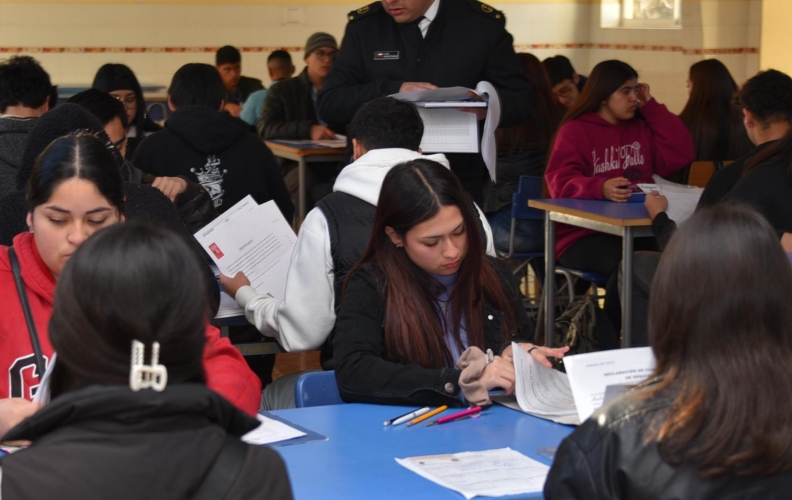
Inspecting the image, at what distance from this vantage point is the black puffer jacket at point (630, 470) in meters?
1.53

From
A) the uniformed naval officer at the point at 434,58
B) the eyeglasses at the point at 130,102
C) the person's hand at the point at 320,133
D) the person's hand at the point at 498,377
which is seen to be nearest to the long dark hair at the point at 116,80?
the eyeglasses at the point at 130,102

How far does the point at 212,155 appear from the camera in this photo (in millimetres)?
4719

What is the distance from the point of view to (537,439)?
7.15ft

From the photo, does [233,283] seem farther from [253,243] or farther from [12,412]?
[12,412]

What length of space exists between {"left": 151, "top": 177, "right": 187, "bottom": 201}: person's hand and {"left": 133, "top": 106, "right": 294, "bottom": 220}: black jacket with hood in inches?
29.5

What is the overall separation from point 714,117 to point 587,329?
2.58m

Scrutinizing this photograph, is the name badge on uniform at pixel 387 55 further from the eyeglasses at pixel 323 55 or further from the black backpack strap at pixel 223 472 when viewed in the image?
the eyeglasses at pixel 323 55

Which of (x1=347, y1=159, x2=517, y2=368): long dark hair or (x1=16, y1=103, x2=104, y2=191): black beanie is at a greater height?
(x1=16, y1=103, x2=104, y2=191): black beanie

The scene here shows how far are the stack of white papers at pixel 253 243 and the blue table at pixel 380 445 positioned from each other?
4.18ft

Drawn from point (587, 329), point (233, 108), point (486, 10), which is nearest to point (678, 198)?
point (587, 329)

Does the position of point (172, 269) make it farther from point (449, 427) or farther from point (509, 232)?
point (509, 232)

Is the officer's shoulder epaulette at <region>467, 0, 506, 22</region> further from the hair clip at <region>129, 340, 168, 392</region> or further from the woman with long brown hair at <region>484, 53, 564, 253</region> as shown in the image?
the hair clip at <region>129, 340, 168, 392</region>

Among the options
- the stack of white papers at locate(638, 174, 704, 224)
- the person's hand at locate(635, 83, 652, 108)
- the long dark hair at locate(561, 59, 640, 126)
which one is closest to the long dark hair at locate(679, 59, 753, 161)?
the person's hand at locate(635, 83, 652, 108)

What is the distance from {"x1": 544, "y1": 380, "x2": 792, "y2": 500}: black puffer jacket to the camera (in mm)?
1527
